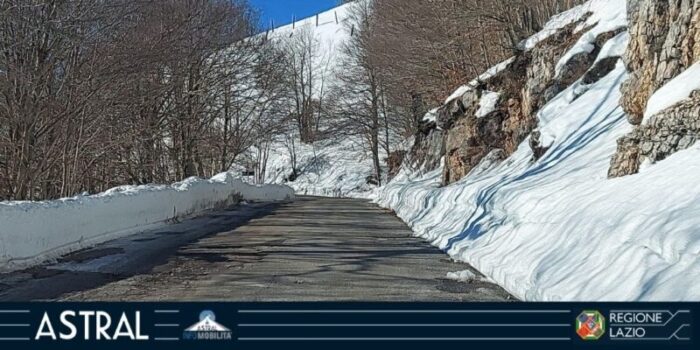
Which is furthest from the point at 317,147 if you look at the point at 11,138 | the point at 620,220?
the point at 620,220

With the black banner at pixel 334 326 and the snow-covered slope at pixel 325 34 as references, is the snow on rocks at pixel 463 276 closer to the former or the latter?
the black banner at pixel 334 326

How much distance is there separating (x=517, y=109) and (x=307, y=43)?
83.4 meters

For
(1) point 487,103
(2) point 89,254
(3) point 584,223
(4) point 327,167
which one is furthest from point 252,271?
(4) point 327,167

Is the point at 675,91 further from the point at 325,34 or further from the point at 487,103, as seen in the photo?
the point at 325,34

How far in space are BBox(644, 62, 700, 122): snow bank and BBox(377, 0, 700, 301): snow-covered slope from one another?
109cm

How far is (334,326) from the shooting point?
14.5 feet

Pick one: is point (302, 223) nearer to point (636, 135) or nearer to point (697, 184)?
point (636, 135)

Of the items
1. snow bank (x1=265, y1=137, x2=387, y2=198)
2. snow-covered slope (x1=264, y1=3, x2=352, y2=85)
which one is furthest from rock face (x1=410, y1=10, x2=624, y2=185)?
snow-covered slope (x1=264, y1=3, x2=352, y2=85)

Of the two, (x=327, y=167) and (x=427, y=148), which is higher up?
(x=327, y=167)

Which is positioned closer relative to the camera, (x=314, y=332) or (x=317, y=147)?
(x=314, y=332)

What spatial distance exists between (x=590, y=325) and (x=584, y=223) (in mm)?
3841

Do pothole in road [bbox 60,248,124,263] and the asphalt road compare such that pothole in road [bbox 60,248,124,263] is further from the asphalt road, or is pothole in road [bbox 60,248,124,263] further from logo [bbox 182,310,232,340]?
logo [bbox 182,310,232,340]

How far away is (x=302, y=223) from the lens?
19391 millimetres

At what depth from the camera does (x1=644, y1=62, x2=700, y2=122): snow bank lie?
9.41 meters
